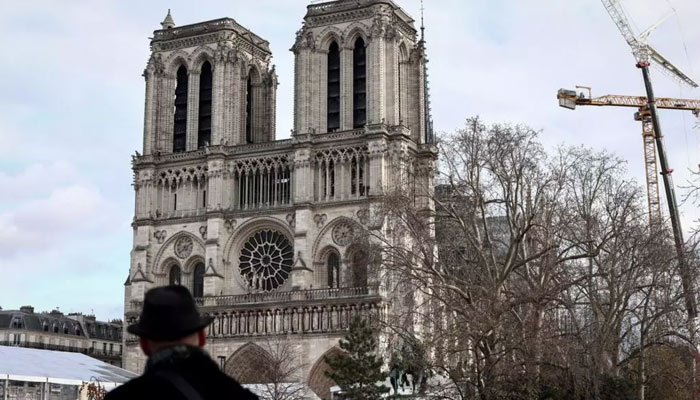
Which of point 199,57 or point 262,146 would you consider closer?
point 262,146

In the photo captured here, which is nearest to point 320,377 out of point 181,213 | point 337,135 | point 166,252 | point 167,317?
point 166,252

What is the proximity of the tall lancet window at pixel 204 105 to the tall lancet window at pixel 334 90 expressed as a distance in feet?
23.7

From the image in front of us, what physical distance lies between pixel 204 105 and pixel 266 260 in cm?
973

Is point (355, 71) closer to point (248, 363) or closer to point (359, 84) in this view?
point (359, 84)

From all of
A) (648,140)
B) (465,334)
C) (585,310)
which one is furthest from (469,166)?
(648,140)

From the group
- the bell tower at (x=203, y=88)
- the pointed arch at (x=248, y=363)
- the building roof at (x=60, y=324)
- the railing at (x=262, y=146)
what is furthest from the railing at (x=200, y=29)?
the building roof at (x=60, y=324)

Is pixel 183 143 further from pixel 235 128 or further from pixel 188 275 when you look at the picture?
pixel 188 275

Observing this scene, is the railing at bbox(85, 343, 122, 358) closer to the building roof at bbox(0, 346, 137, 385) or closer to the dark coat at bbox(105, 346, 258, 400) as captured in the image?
the building roof at bbox(0, 346, 137, 385)

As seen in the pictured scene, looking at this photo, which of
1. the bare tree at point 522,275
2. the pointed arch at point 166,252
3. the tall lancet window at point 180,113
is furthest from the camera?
the tall lancet window at point 180,113

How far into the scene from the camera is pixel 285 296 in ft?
175

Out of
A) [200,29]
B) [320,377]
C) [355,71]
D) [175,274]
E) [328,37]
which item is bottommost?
[320,377]

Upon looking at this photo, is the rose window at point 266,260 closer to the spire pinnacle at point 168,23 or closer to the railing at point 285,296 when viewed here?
the railing at point 285,296

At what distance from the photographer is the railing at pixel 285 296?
51531 millimetres

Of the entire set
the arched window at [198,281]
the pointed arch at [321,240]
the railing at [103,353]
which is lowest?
the railing at [103,353]
